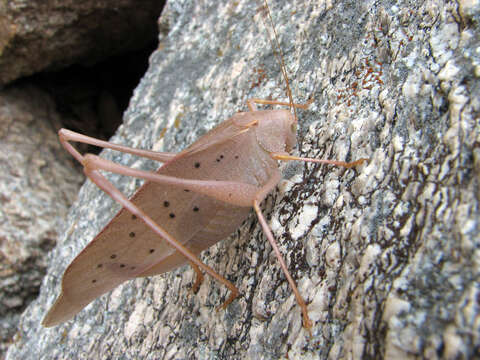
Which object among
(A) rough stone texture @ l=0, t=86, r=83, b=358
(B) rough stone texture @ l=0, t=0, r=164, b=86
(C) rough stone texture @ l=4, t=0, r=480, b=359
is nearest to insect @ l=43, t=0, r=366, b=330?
(C) rough stone texture @ l=4, t=0, r=480, b=359

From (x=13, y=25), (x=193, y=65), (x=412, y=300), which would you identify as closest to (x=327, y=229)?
(x=412, y=300)

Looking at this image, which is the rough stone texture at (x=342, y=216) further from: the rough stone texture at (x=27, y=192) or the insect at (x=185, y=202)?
the rough stone texture at (x=27, y=192)

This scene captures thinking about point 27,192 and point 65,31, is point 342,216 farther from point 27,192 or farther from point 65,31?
point 65,31

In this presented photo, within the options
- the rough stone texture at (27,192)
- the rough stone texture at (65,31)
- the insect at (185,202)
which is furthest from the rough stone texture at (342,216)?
the rough stone texture at (65,31)

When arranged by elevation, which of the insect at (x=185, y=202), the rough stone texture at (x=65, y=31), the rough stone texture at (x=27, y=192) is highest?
the rough stone texture at (x=65, y=31)

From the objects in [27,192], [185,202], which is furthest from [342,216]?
[27,192]
